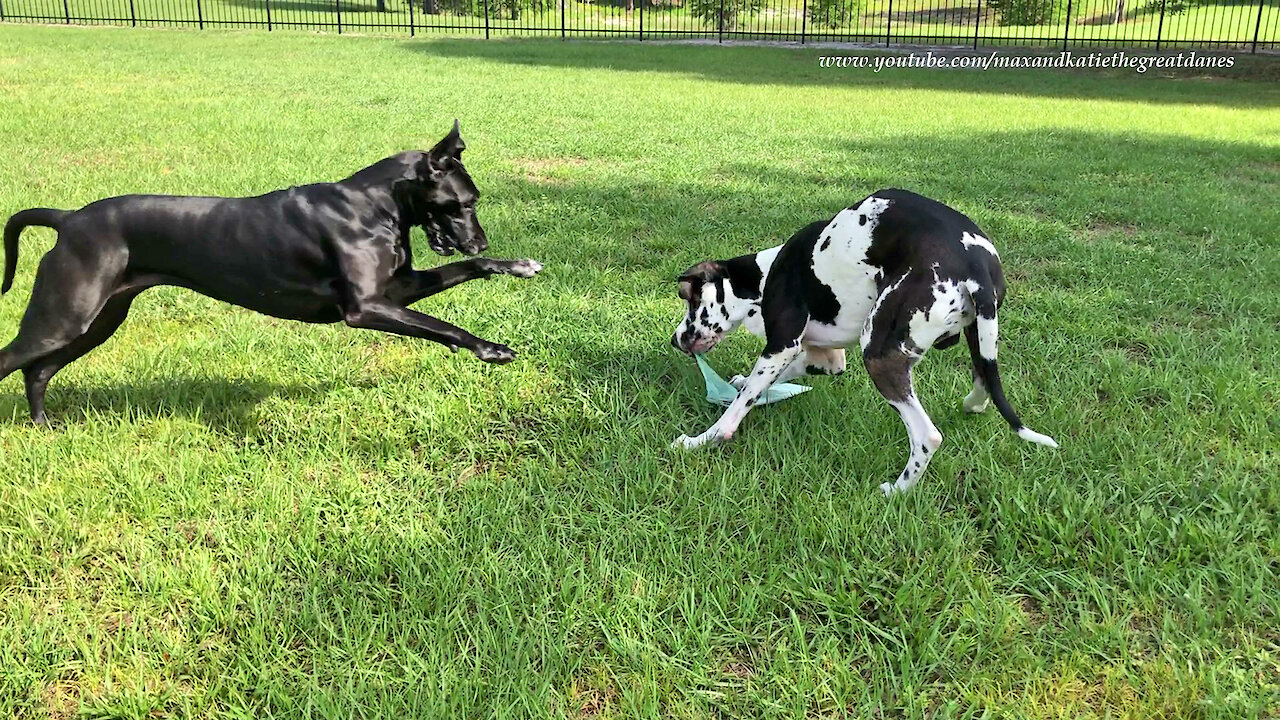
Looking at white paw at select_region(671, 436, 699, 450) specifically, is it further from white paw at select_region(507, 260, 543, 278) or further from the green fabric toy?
white paw at select_region(507, 260, 543, 278)

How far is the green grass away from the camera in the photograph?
2.14 metres

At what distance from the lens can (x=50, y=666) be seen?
2168mm

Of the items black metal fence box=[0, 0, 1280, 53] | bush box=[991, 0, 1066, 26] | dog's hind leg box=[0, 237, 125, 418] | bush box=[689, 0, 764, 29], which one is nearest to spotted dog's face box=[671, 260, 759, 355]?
dog's hind leg box=[0, 237, 125, 418]

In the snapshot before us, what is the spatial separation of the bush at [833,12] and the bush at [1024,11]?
5516 mm

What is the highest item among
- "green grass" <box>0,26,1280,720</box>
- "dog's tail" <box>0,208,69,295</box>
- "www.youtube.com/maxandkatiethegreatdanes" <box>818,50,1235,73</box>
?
"www.youtube.com/maxandkatiethegreatdanes" <box>818,50,1235,73</box>

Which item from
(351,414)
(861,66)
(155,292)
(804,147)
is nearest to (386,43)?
(861,66)

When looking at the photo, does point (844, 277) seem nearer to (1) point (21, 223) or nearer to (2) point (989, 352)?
(2) point (989, 352)

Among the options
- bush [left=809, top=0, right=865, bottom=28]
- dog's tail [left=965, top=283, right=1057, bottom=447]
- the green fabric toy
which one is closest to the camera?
dog's tail [left=965, top=283, right=1057, bottom=447]

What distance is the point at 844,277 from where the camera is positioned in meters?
3.19

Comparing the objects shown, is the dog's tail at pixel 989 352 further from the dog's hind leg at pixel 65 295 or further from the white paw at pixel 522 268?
the dog's hind leg at pixel 65 295

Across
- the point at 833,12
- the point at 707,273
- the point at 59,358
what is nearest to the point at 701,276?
the point at 707,273

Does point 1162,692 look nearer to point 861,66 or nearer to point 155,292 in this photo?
point 155,292

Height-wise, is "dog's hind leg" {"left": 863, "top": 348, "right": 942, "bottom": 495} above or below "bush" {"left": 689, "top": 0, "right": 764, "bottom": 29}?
below

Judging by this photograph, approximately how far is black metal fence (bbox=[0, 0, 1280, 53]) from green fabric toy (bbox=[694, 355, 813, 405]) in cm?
2516
